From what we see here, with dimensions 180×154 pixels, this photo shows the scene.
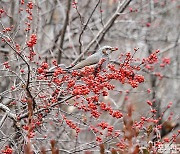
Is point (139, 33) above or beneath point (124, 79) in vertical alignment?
above

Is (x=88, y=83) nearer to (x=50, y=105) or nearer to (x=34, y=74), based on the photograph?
(x=50, y=105)

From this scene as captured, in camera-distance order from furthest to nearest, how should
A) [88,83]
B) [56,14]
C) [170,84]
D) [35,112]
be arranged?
1. [170,84]
2. [56,14]
3. [35,112]
4. [88,83]

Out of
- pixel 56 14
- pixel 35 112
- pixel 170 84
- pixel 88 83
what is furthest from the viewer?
pixel 170 84

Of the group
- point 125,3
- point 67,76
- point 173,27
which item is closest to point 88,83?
point 67,76

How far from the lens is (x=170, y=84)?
49.8ft

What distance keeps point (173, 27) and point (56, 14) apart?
→ 3.71 metres

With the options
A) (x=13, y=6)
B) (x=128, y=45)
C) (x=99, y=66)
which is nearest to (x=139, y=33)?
(x=128, y=45)

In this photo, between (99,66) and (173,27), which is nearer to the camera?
(99,66)

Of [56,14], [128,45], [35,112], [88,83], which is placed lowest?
[35,112]

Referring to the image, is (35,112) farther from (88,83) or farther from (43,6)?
(43,6)

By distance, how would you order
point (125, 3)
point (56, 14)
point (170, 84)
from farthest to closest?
1. point (170, 84)
2. point (56, 14)
3. point (125, 3)

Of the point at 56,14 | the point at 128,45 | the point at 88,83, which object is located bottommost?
the point at 88,83

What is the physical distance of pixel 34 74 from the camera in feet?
17.7

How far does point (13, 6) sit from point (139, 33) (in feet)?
12.5
